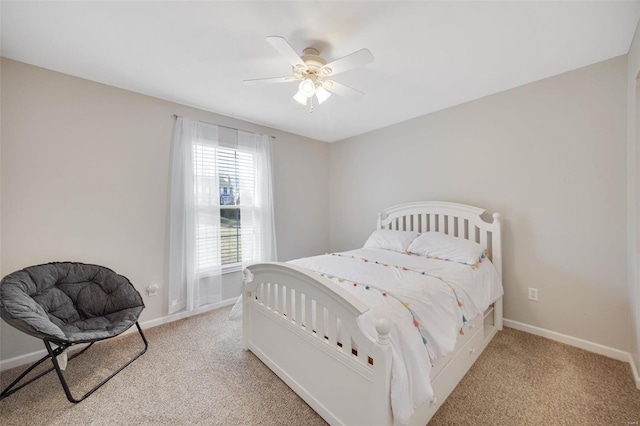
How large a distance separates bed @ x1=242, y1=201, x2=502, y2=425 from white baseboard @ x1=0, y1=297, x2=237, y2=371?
3.64ft

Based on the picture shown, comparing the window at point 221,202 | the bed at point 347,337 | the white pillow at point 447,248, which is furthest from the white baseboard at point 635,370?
the window at point 221,202

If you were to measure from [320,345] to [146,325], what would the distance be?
2190mm

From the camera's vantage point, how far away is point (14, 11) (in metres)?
1.52

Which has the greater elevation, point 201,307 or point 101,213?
point 101,213

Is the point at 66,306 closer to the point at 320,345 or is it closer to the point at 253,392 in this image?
the point at 253,392

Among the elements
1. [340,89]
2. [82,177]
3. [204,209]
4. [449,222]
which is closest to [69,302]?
[82,177]

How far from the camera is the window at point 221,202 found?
2.93m

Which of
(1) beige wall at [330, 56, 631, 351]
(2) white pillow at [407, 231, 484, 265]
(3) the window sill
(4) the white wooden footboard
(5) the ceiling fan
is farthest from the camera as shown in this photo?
(3) the window sill

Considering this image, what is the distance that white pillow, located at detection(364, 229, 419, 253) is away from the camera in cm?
288

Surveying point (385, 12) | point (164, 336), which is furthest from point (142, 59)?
point (164, 336)

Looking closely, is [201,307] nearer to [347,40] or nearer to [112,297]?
[112,297]

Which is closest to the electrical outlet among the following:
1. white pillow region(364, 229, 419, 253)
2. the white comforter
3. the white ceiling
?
the white comforter

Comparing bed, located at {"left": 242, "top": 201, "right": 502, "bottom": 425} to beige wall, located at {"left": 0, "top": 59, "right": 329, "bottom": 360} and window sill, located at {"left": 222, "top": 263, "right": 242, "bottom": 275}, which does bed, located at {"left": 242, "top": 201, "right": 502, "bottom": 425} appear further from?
beige wall, located at {"left": 0, "top": 59, "right": 329, "bottom": 360}

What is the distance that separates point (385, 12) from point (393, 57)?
0.49 metres
